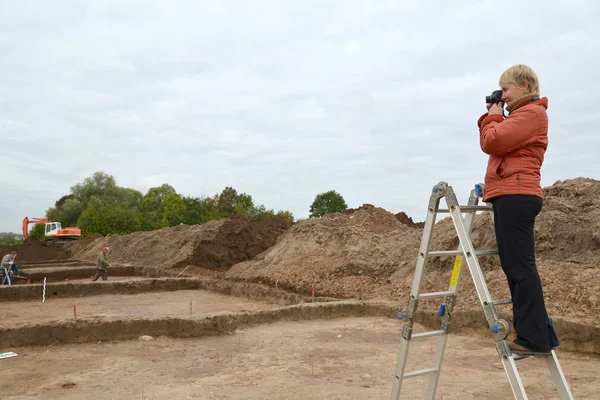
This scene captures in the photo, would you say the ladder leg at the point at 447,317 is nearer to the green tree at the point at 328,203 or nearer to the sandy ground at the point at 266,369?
the sandy ground at the point at 266,369

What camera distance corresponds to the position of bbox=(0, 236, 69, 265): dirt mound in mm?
33156

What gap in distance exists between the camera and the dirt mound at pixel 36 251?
33.2 metres

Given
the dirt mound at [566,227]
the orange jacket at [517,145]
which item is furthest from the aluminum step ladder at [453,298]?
the dirt mound at [566,227]

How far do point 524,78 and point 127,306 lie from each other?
1231 centimetres

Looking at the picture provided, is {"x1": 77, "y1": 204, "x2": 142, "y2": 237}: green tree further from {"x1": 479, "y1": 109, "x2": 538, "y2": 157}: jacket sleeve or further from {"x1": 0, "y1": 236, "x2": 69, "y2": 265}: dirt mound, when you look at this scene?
{"x1": 479, "y1": 109, "x2": 538, "y2": 157}: jacket sleeve

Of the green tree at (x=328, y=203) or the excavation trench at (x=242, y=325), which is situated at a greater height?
the green tree at (x=328, y=203)

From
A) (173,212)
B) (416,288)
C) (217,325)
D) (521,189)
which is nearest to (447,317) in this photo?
(416,288)

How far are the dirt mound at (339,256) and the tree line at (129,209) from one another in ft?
87.1

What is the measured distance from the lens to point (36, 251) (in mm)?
35562

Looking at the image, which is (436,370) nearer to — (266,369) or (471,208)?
(471,208)

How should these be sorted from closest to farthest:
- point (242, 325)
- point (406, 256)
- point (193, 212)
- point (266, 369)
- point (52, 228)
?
point (266, 369) → point (242, 325) → point (406, 256) → point (52, 228) → point (193, 212)

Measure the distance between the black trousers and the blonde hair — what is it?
66 cm

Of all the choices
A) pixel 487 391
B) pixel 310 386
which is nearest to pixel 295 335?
pixel 310 386

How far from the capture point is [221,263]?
76.3 ft
